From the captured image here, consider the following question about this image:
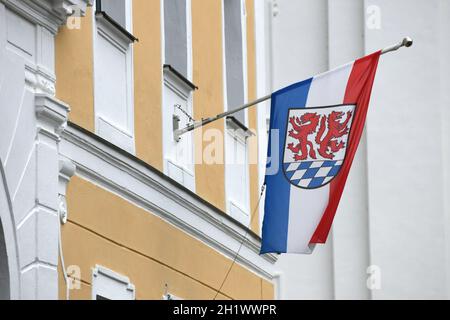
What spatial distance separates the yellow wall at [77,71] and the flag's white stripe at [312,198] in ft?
5.74

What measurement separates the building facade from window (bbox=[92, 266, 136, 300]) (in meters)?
0.02

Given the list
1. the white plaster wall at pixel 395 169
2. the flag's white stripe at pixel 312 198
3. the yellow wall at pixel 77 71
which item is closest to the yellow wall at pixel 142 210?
the yellow wall at pixel 77 71

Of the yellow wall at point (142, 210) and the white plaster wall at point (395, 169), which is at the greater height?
the white plaster wall at point (395, 169)

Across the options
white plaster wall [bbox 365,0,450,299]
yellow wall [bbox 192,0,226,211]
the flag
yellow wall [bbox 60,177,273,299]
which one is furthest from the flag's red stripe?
white plaster wall [bbox 365,0,450,299]

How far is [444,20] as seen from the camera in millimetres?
34500

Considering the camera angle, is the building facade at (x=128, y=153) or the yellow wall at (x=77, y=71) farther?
the yellow wall at (x=77, y=71)

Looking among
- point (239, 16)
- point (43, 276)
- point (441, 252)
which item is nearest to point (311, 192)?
point (43, 276)

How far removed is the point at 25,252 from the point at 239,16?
23.6 ft

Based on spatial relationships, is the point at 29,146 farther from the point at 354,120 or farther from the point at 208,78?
the point at 208,78

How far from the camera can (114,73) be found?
13.5m

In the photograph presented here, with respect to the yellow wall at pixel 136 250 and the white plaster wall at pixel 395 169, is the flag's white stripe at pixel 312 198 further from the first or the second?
the white plaster wall at pixel 395 169

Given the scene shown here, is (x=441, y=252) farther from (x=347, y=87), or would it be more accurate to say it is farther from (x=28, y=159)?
(x=28, y=159)

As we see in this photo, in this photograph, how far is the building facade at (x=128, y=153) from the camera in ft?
36.7

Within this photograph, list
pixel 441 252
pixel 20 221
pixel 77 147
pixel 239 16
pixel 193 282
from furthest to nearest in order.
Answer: pixel 441 252 → pixel 239 16 → pixel 193 282 → pixel 77 147 → pixel 20 221
